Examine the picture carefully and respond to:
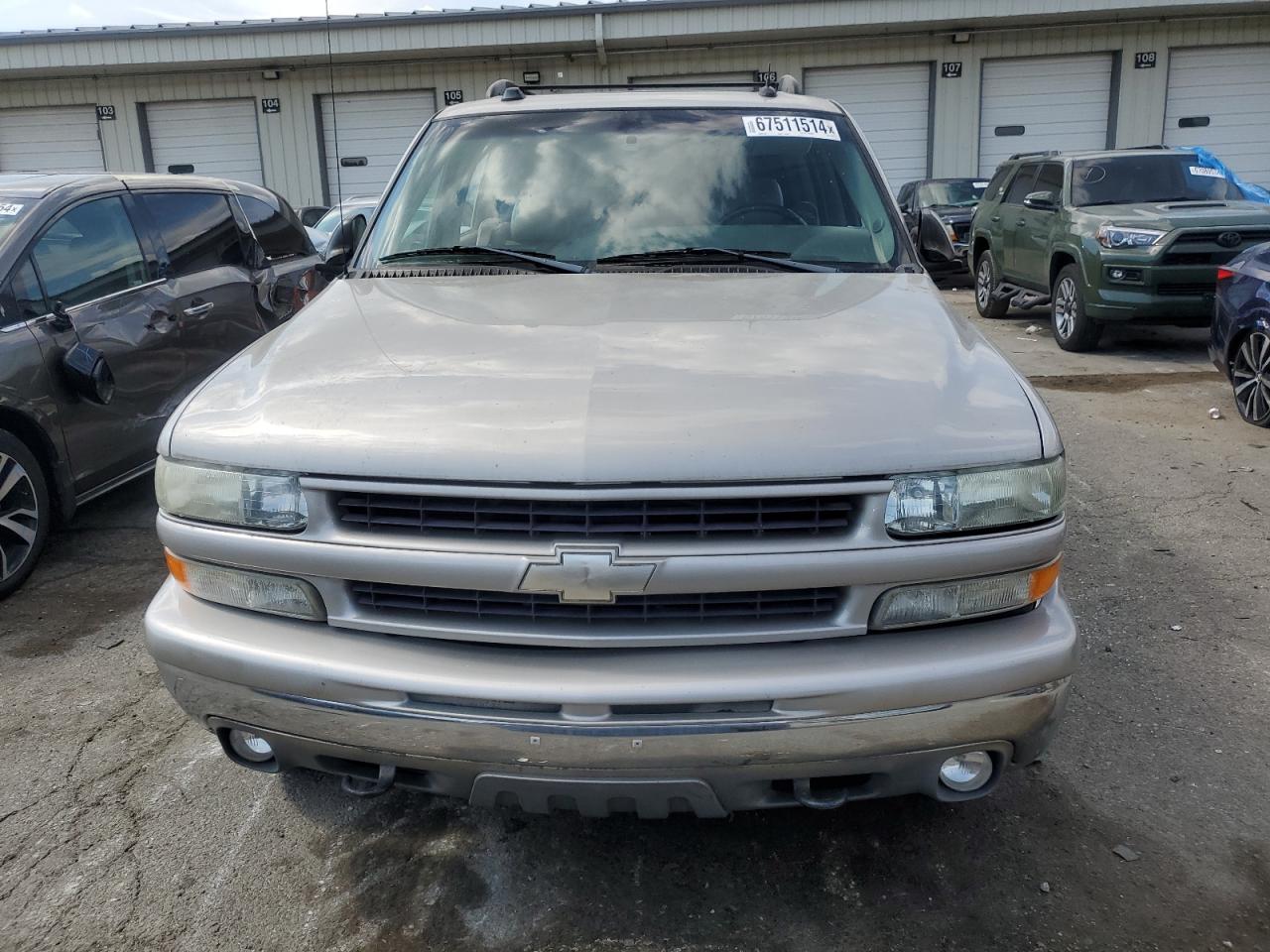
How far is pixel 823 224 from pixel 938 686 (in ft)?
6.26

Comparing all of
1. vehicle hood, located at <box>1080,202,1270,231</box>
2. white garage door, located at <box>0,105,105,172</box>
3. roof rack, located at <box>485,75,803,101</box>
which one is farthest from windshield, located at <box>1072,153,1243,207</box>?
white garage door, located at <box>0,105,105,172</box>

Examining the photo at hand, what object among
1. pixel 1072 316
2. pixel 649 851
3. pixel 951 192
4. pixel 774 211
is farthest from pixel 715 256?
pixel 951 192

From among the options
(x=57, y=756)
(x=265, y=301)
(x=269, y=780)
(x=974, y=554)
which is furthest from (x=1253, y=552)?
(x=265, y=301)

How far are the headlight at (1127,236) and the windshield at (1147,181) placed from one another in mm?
882

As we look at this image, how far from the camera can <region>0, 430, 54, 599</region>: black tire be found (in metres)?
4.44

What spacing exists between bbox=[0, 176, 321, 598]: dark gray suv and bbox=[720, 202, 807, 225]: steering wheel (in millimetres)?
1971

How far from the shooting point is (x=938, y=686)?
6.91 feet

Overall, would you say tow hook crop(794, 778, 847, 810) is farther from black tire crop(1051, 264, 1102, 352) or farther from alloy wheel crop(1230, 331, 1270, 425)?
black tire crop(1051, 264, 1102, 352)

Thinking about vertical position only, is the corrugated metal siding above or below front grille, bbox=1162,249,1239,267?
above

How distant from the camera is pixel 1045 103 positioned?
19703 mm

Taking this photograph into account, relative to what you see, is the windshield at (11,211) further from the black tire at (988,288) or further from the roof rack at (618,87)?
the black tire at (988,288)

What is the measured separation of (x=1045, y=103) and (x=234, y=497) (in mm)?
20779

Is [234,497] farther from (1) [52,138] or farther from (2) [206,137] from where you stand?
(1) [52,138]

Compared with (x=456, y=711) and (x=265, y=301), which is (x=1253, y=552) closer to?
(x=456, y=711)
